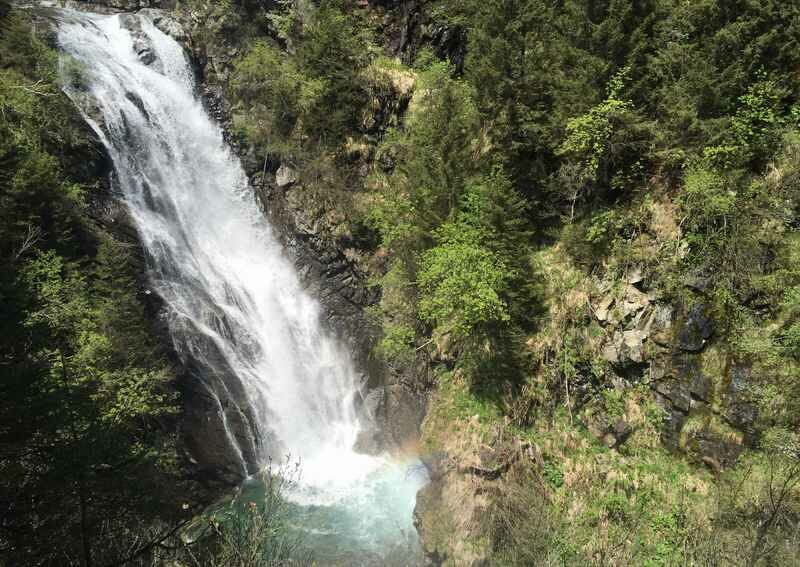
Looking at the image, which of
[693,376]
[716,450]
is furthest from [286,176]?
[716,450]

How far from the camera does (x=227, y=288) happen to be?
19062 millimetres

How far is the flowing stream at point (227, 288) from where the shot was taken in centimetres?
1633

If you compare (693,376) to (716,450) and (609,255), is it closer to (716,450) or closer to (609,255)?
(716,450)

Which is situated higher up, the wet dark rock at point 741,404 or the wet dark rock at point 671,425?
the wet dark rock at point 741,404

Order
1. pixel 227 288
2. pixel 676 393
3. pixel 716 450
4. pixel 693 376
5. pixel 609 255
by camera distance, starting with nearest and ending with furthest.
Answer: pixel 716 450 → pixel 693 376 → pixel 676 393 → pixel 609 255 → pixel 227 288

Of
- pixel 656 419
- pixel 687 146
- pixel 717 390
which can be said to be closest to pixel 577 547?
pixel 656 419

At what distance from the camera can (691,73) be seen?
1052 cm

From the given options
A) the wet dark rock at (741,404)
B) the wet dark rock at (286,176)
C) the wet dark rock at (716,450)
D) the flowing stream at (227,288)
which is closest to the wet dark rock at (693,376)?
the wet dark rock at (741,404)

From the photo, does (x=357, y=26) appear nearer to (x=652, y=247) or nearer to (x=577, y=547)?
(x=652, y=247)

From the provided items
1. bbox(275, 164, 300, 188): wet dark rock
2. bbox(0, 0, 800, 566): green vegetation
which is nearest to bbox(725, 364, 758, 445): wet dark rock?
bbox(0, 0, 800, 566): green vegetation

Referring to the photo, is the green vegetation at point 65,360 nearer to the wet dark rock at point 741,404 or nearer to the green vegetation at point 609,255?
the green vegetation at point 609,255

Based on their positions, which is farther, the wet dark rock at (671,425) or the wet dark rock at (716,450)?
the wet dark rock at (671,425)

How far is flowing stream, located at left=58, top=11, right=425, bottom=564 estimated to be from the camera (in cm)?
1633

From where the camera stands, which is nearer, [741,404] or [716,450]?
[741,404]
